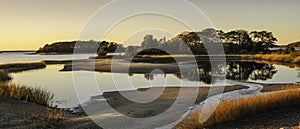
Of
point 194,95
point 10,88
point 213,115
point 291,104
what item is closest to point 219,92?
point 194,95

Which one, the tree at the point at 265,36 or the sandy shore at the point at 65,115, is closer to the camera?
the sandy shore at the point at 65,115

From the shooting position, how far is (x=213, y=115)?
35.0 ft

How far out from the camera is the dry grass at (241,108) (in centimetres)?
1044

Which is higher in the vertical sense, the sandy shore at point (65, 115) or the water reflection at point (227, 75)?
the water reflection at point (227, 75)

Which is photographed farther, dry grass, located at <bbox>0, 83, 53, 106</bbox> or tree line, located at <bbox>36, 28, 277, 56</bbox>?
tree line, located at <bbox>36, 28, 277, 56</bbox>

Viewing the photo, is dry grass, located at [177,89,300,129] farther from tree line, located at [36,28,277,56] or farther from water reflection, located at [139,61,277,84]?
tree line, located at [36,28,277,56]

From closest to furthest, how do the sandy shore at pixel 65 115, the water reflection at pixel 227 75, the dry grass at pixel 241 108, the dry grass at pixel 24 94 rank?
the dry grass at pixel 241 108
the sandy shore at pixel 65 115
the dry grass at pixel 24 94
the water reflection at pixel 227 75

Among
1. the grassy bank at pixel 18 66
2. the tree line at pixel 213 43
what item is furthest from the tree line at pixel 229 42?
the grassy bank at pixel 18 66

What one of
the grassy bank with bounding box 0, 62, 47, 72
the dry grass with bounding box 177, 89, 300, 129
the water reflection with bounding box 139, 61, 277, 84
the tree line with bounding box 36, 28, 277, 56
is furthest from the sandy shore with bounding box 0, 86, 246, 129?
the tree line with bounding box 36, 28, 277, 56

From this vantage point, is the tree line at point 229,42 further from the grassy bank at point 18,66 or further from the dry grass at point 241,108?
the dry grass at point 241,108

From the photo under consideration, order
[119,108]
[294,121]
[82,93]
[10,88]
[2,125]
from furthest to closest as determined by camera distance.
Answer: [82,93] → [10,88] → [119,108] → [2,125] → [294,121]

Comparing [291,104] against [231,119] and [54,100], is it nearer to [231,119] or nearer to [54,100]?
[231,119]

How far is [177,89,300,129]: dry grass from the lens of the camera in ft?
34.2

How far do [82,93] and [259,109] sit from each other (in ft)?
46.6
